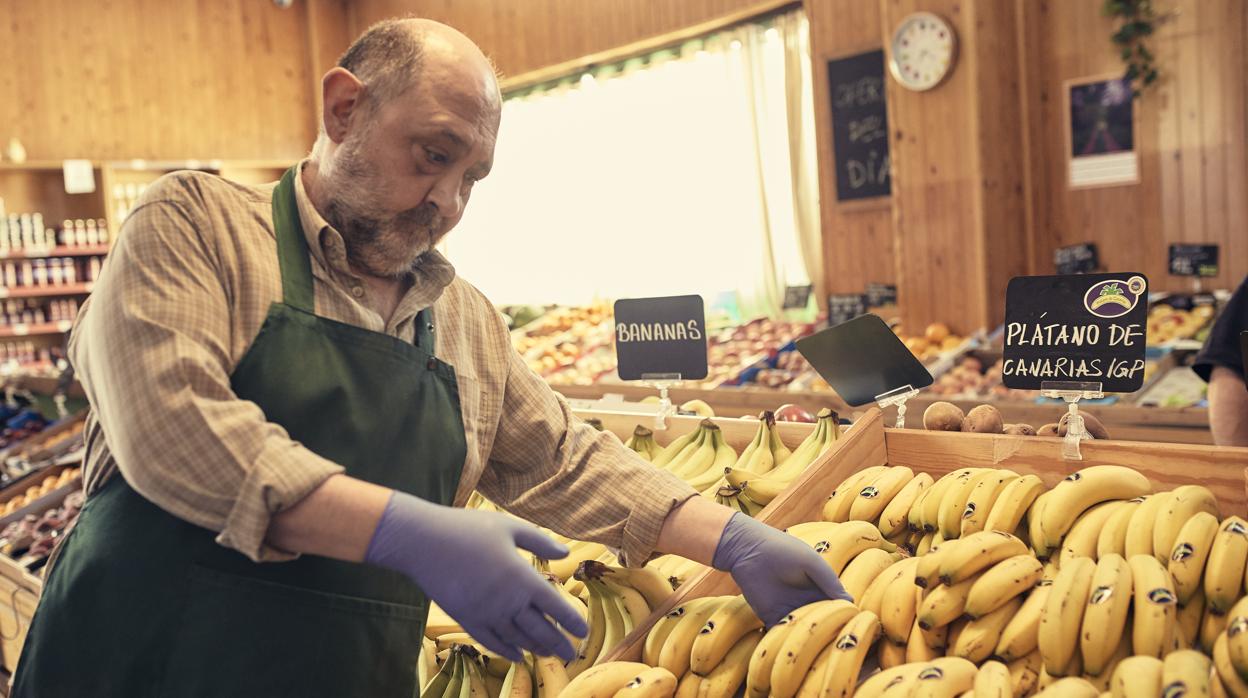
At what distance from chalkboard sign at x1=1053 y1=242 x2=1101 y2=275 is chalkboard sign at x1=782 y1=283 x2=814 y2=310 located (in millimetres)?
1510

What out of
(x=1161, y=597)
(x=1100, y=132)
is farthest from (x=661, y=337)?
(x=1100, y=132)

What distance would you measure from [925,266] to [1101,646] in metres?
4.76

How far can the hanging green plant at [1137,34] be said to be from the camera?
534cm

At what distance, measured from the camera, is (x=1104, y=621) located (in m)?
1.27

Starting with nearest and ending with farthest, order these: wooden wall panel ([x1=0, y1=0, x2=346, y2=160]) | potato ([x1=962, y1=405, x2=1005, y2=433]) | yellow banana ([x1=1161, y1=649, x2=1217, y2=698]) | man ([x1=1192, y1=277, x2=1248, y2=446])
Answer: yellow banana ([x1=1161, y1=649, x2=1217, y2=698])
potato ([x1=962, y1=405, x2=1005, y2=433])
man ([x1=1192, y1=277, x2=1248, y2=446])
wooden wall panel ([x1=0, y1=0, x2=346, y2=160])

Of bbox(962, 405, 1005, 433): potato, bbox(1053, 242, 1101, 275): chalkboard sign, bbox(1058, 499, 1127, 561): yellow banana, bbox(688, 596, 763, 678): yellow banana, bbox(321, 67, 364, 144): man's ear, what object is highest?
bbox(321, 67, 364, 144): man's ear

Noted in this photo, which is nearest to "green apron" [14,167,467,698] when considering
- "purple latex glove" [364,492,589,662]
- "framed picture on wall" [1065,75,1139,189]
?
"purple latex glove" [364,492,589,662]

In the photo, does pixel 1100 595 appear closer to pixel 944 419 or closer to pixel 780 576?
pixel 780 576

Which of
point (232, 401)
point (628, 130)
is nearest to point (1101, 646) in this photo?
point (232, 401)

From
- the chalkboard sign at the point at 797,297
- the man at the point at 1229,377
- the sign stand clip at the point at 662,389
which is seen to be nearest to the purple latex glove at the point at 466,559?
the sign stand clip at the point at 662,389

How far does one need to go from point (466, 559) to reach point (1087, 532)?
1.00 m

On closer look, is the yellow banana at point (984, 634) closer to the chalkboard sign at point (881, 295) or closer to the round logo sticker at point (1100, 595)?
the round logo sticker at point (1100, 595)

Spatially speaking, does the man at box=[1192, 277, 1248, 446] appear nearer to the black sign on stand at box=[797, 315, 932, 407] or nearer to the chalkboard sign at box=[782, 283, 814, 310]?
the black sign on stand at box=[797, 315, 932, 407]

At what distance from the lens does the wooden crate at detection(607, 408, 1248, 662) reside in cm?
170
